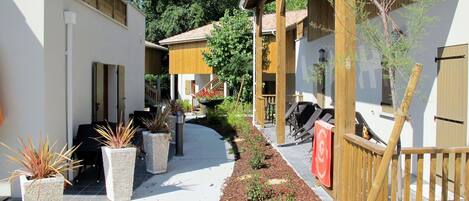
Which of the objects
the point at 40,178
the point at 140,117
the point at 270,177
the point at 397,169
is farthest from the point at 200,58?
the point at 397,169

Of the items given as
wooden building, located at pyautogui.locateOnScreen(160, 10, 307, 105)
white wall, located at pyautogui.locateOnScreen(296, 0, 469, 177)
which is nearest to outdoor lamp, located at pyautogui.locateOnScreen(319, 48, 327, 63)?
white wall, located at pyautogui.locateOnScreen(296, 0, 469, 177)

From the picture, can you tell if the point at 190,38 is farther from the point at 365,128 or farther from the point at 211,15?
the point at 365,128

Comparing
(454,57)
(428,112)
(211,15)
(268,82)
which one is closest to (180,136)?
(428,112)

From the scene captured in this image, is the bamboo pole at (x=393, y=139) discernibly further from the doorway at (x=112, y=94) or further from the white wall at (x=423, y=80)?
the doorway at (x=112, y=94)

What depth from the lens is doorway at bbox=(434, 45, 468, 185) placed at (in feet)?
19.2

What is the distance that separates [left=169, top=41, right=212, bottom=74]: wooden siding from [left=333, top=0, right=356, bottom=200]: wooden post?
73.1 ft

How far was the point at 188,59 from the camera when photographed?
2897 cm

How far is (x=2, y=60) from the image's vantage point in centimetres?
664

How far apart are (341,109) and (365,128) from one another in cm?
389

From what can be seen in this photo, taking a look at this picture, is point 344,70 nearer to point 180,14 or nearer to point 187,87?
point 187,87

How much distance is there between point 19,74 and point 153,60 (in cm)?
2907

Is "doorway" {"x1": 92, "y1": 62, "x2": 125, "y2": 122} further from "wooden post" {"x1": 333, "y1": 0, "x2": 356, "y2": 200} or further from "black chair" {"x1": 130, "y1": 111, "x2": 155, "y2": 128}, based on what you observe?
"wooden post" {"x1": 333, "y1": 0, "x2": 356, "y2": 200}

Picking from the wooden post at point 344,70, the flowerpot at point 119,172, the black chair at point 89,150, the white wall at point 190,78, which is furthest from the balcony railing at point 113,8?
the white wall at point 190,78

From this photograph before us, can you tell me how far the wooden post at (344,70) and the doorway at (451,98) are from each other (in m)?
1.53
